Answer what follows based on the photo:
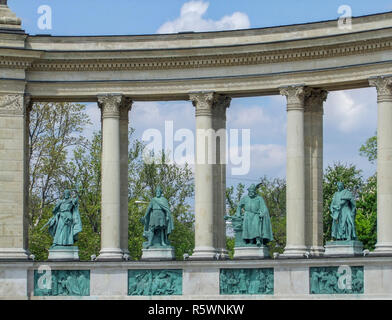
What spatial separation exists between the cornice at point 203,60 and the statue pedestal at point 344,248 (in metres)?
12.9

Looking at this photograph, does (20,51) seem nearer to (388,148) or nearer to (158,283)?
(158,283)

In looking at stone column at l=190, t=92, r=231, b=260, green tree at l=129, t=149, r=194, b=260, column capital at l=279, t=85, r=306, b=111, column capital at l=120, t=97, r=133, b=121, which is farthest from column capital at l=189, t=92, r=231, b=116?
green tree at l=129, t=149, r=194, b=260

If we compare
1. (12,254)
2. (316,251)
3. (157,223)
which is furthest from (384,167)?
(12,254)

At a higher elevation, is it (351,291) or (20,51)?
(20,51)

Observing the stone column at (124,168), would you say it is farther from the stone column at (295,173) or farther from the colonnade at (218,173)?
the stone column at (295,173)

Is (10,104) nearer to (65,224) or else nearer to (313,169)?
(65,224)

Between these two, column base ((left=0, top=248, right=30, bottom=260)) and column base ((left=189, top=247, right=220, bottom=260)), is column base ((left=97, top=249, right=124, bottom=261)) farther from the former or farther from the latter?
column base ((left=0, top=248, right=30, bottom=260))

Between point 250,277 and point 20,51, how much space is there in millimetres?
23208

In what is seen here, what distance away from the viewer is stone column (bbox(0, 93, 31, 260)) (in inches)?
3684

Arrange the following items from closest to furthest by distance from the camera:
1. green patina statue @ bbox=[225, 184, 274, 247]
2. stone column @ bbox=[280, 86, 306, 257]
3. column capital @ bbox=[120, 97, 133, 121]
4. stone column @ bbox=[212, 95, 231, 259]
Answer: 1. stone column @ bbox=[280, 86, 306, 257]
2. green patina statue @ bbox=[225, 184, 274, 247]
3. stone column @ bbox=[212, 95, 231, 259]
4. column capital @ bbox=[120, 97, 133, 121]

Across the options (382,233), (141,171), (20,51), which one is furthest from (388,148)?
(141,171)

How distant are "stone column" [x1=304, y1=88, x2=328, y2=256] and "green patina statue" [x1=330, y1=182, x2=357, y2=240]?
3335mm

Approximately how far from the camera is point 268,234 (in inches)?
3612

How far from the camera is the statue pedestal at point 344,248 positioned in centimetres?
8800
